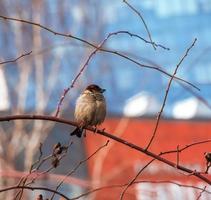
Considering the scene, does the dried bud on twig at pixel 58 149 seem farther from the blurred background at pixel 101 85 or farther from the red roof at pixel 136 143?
the red roof at pixel 136 143

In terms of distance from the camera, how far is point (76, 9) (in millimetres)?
12250

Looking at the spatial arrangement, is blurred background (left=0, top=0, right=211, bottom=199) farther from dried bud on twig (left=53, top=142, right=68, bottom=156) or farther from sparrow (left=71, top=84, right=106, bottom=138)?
dried bud on twig (left=53, top=142, right=68, bottom=156)

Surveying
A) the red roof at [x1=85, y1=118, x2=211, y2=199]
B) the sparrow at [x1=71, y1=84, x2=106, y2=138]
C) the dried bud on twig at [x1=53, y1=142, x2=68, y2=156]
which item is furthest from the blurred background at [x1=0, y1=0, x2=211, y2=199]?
the dried bud on twig at [x1=53, y1=142, x2=68, y2=156]

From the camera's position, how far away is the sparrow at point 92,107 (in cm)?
344

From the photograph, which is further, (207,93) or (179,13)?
(179,13)

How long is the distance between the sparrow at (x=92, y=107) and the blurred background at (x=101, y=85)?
5.94 m

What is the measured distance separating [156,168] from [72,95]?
4.83 feet

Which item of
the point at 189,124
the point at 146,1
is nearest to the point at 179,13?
the point at 146,1

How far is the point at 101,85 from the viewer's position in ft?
40.3

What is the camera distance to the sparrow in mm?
3438

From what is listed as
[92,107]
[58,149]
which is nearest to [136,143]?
[92,107]

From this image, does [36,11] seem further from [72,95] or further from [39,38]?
[72,95]

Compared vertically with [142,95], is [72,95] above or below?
below

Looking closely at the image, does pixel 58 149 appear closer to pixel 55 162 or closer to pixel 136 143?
pixel 55 162
